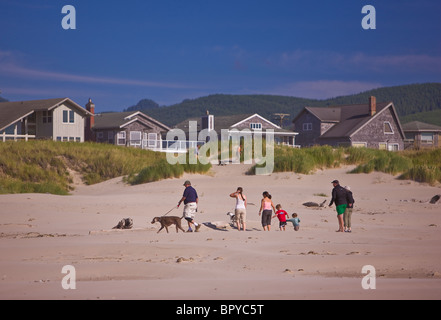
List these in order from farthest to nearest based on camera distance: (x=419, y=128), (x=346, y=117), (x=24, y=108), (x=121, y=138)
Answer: (x=419, y=128) → (x=346, y=117) → (x=121, y=138) → (x=24, y=108)

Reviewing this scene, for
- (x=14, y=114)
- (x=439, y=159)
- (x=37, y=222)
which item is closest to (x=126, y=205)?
(x=37, y=222)

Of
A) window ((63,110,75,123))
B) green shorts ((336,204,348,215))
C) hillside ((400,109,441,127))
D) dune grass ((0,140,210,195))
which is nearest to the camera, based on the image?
green shorts ((336,204,348,215))

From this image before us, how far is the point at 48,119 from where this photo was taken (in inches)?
2203

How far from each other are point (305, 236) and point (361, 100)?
183 meters

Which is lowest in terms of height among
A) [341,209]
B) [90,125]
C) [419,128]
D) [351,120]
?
[341,209]

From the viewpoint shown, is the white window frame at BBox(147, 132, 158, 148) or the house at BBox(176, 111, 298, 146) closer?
the white window frame at BBox(147, 132, 158, 148)

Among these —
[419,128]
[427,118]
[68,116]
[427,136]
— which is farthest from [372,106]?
[427,118]

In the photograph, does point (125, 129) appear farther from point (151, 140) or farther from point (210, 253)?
point (210, 253)

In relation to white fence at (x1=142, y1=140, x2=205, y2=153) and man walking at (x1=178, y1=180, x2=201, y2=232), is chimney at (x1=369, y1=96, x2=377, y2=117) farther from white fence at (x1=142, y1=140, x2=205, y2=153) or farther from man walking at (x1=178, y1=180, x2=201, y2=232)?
man walking at (x1=178, y1=180, x2=201, y2=232)

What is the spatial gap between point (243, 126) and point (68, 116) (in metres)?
22.5

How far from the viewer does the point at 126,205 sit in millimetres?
23047

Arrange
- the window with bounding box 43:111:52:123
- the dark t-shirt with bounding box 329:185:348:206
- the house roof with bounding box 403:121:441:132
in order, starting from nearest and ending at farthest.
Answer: the dark t-shirt with bounding box 329:185:348:206 → the window with bounding box 43:111:52:123 → the house roof with bounding box 403:121:441:132

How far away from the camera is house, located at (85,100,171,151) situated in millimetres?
63312

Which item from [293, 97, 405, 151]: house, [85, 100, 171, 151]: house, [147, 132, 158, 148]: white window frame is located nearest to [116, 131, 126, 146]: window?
[85, 100, 171, 151]: house
